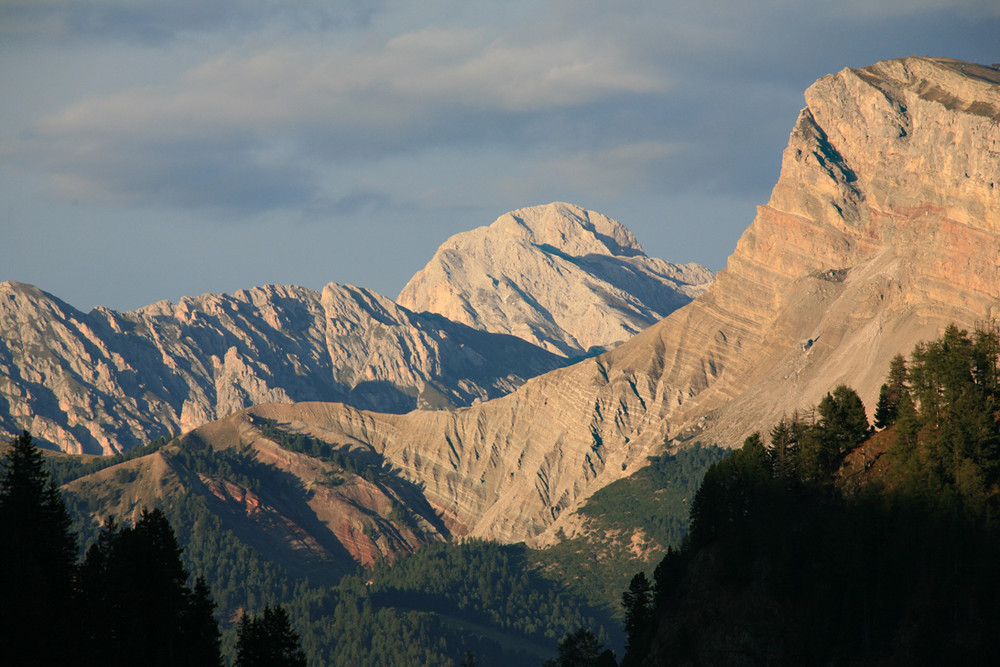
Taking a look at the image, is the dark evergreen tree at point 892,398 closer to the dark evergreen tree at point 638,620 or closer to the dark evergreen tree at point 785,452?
the dark evergreen tree at point 785,452

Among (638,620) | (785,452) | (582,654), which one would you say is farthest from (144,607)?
(785,452)

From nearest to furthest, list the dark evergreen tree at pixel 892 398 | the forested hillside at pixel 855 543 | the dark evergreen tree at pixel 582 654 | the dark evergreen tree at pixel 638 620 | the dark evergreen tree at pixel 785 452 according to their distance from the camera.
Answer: the forested hillside at pixel 855 543, the dark evergreen tree at pixel 582 654, the dark evergreen tree at pixel 638 620, the dark evergreen tree at pixel 785 452, the dark evergreen tree at pixel 892 398

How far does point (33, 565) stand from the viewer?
8050 cm

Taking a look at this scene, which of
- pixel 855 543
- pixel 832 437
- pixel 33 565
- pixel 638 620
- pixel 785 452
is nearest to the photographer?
pixel 33 565

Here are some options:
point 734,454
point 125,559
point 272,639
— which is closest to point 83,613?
point 125,559

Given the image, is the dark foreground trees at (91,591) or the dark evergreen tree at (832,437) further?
the dark evergreen tree at (832,437)

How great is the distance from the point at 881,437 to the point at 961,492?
21.2 m

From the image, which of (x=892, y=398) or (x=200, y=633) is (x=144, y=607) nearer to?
(x=200, y=633)

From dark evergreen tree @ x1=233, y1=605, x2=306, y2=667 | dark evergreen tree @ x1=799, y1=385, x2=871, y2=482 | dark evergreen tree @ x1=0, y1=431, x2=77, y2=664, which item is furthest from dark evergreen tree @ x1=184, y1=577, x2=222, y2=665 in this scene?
dark evergreen tree @ x1=799, y1=385, x2=871, y2=482

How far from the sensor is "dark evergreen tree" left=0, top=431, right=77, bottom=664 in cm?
7656

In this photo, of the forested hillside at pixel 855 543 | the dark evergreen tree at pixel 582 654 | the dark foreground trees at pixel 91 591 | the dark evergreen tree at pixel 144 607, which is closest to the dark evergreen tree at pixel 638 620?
the forested hillside at pixel 855 543

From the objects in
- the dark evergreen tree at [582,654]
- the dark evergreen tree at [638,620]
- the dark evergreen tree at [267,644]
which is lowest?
the dark evergreen tree at [267,644]

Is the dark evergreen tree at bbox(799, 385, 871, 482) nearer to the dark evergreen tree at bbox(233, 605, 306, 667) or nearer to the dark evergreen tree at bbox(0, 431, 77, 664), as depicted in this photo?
the dark evergreen tree at bbox(233, 605, 306, 667)

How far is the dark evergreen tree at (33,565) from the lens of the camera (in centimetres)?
7656
